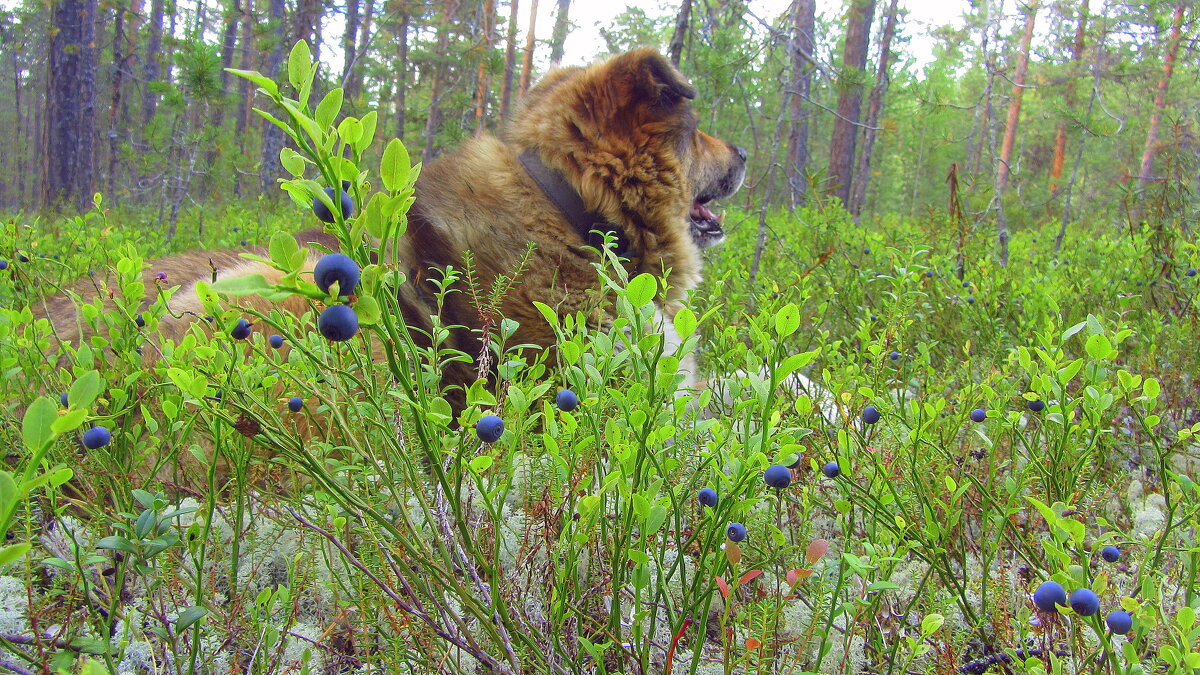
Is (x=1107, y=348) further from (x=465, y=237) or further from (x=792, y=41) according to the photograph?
(x=792, y=41)

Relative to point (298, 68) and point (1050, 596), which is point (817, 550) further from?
point (298, 68)

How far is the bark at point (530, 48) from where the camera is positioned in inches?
683

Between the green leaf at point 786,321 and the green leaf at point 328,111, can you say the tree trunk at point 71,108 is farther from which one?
the green leaf at point 786,321

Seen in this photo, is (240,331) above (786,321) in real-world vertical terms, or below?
below

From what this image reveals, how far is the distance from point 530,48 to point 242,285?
687 inches

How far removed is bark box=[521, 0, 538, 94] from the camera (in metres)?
17.3

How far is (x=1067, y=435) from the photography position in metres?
1.31

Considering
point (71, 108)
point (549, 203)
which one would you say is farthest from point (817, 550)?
point (71, 108)

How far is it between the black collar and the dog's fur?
0.03 m

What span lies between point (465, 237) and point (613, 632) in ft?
6.29

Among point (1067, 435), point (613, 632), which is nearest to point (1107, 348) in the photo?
point (1067, 435)

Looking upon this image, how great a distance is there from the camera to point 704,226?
396 centimetres

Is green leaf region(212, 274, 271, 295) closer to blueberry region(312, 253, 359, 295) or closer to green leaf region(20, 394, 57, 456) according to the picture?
blueberry region(312, 253, 359, 295)

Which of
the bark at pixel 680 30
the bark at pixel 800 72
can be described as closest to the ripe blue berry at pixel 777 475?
the bark at pixel 800 72
